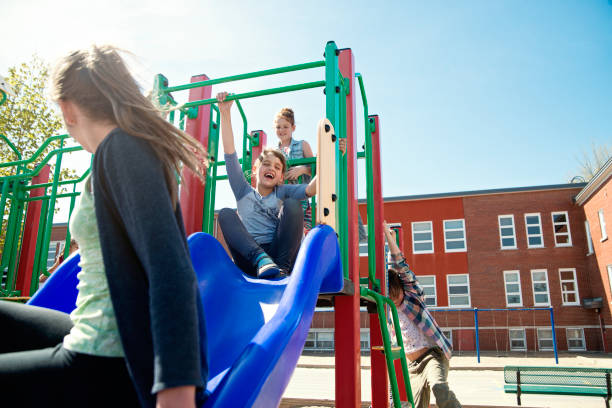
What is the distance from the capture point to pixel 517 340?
71.8 feet

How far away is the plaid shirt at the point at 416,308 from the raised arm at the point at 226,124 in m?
2.16

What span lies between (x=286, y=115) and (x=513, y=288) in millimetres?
21688

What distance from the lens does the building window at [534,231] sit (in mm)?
23125

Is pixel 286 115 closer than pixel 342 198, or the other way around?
pixel 342 198

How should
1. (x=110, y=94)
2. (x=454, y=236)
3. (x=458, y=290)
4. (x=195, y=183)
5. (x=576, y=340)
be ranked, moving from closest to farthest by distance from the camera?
(x=110, y=94) → (x=195, y=183) → (x=576, y=340) → (x=458, y=290) → (x=454, y=236)

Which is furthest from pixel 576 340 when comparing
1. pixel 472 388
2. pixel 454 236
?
pixel 472 388

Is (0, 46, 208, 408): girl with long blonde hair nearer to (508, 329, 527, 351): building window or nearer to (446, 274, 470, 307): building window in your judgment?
(508, 329, 527, 351): building window

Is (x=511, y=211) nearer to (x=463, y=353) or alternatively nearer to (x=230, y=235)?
(x=463, y=353)

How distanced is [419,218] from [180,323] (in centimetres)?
2456

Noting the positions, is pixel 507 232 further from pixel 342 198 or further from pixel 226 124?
pixel 226 124

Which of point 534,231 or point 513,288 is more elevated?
point 534,231

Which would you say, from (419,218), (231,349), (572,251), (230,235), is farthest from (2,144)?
(572,251)

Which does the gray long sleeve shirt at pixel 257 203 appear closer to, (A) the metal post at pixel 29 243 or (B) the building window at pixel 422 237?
(A) the metal post at pixel 29 243

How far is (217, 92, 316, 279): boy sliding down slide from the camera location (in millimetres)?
2830
